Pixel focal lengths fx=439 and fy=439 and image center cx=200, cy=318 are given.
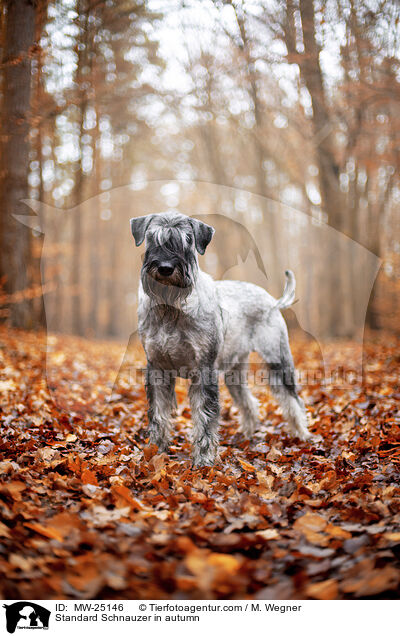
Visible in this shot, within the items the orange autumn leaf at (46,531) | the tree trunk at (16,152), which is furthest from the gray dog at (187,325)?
the tree trunk at (16,152)

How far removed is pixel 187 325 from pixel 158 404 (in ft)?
2.93

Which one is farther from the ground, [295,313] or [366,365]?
[295,313]

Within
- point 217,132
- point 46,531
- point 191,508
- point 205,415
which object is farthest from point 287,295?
point 217,132

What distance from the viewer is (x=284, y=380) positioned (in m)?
5.38

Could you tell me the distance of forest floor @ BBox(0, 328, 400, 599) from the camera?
7.37 ft

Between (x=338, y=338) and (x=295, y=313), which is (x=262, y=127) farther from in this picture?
(x=295, y=313)

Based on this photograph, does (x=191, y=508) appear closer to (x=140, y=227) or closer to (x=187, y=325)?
(x=187, y=325)

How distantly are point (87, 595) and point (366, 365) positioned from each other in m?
6.91

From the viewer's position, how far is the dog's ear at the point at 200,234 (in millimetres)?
3920

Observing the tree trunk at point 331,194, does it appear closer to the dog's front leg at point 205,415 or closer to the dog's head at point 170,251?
the dog's front leg at point 205,415

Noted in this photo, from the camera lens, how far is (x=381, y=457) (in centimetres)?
409

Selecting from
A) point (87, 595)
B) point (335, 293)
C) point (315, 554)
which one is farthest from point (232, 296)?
point (335, 293)
